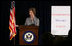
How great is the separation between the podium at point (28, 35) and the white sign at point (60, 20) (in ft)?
8.09

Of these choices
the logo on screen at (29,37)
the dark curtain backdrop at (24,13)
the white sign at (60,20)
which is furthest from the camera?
the white sign at (60,20)

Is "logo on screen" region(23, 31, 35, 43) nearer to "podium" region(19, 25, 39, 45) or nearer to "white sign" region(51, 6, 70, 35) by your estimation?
"podium" region(19, 25, 39, 45)

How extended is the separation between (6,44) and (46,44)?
439cm

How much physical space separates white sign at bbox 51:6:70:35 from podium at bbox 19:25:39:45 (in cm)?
247

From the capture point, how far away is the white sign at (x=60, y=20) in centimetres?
602

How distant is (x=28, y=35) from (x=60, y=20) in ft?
9.26

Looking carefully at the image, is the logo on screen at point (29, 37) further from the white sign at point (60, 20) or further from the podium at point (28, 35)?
the white sign at point (60, 20)

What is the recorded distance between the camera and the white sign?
602cm

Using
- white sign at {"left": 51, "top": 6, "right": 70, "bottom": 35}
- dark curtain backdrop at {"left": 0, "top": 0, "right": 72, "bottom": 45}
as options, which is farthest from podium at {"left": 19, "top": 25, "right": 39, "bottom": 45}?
white sign at {"left": 51, "top": 6, "right": 70, "bottom": 35}

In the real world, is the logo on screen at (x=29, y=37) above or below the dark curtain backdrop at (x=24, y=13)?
below

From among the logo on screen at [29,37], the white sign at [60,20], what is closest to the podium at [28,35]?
the logo on screen at [29,37]

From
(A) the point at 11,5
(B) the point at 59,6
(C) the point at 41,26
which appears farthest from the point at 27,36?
(B) the point at 59,6

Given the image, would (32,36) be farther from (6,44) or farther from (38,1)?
(38,1)

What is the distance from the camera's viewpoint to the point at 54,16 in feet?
19.9
